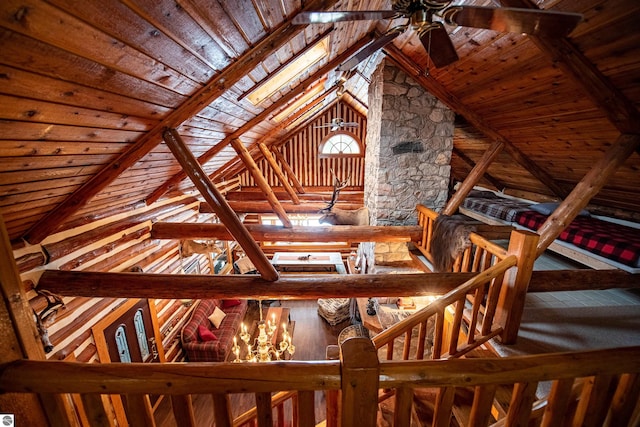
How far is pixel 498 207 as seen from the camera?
483cm

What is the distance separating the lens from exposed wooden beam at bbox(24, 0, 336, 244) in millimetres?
2262

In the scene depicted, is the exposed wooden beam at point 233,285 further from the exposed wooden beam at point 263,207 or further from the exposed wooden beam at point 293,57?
the exposed wooden beam at point 263,207

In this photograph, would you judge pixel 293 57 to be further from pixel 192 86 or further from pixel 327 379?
pixel 327 379

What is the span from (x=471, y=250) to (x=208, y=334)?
5.37 meters

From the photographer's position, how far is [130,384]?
0.97 m

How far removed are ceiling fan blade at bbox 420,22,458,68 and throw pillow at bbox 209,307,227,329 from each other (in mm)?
6604

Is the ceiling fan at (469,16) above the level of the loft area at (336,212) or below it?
above

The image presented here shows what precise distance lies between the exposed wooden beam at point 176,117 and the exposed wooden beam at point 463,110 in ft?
6.52

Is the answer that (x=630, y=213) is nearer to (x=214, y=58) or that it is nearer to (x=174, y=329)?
(x=214, y=58)

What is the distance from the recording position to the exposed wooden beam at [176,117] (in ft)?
7.42

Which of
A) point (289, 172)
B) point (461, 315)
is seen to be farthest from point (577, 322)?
point (289, 172)

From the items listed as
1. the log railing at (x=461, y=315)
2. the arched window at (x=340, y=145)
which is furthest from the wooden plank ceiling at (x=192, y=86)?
the arched window at (x=340, y=145)

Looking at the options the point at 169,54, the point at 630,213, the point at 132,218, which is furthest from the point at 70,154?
the point at 630,213

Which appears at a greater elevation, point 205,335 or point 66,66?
point 66,66
